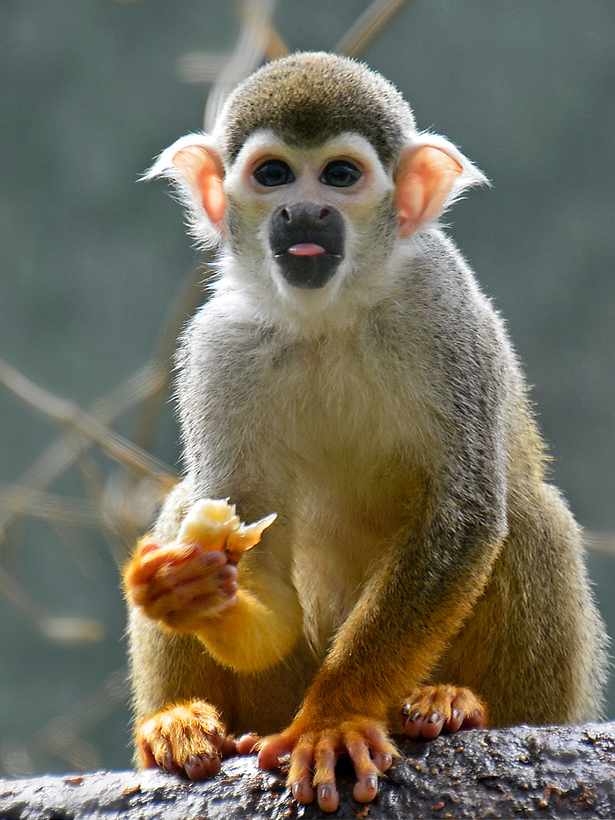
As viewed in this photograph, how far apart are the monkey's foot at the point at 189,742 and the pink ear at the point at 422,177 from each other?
124cm

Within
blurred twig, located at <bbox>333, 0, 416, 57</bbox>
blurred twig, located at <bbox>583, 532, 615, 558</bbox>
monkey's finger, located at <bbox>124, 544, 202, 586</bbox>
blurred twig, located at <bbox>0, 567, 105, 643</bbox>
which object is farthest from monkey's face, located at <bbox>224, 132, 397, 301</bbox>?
blurred twig, located at <bbox>0, 567, 105, 643</bbox>

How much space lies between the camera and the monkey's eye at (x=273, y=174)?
2057mm

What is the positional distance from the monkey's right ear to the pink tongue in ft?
1.23

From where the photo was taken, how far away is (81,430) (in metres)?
3.55

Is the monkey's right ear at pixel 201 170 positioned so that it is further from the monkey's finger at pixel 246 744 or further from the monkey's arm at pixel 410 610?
the monkey's finger at pixel 246 744

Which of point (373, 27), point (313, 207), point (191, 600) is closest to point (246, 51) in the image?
point (373, 27)

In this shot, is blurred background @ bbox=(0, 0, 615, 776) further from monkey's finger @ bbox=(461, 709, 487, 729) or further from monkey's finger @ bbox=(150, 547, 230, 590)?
monkey's finger @ bbox=(150, 547, 230, 590)

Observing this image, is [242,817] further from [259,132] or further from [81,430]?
[81,430]

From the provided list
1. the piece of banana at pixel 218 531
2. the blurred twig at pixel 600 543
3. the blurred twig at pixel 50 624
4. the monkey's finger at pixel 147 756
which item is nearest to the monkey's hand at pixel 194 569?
the piece of banana at pixel 218 531

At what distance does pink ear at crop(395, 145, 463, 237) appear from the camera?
2152 millimetres

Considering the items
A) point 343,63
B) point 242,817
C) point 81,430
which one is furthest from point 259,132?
point 81,430

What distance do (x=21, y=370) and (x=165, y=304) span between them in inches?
39.2

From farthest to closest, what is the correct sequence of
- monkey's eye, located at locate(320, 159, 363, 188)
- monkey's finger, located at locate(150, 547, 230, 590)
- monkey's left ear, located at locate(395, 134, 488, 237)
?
monkey's left ear, located at locate(395, 134, 488, 237) → monkey's eye, located at locate(320, 159, 363, 188) → monkey's finger, located at locate(150, 547, 230, 590)

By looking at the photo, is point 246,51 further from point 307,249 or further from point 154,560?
point 154,560
